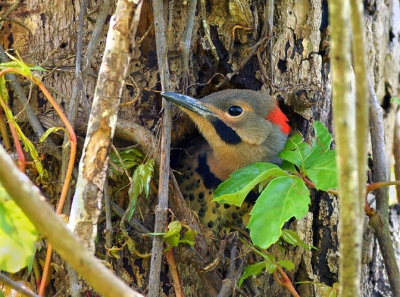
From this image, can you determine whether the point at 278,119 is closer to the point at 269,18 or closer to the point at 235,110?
the point at 235,110

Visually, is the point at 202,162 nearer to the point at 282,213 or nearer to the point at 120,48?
the point at 282,213

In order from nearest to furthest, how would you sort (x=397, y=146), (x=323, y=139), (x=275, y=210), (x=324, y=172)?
(x=275, y=210)
(x=324, y=172)
(x=323, y=139)
(x=397, y=146)

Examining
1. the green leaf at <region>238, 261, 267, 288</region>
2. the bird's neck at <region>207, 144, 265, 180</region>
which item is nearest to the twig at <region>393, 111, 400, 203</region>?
the bird's neck at <region>207, 144, 265, 180</region>

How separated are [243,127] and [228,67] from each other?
0.36 m

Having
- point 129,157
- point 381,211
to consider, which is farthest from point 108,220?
point 381,211

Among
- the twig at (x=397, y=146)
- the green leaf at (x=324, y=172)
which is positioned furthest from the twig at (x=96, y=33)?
the twig at (x=397, y=146)

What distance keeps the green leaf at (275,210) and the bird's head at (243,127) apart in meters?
0.92

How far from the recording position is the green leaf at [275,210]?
189 centimetres

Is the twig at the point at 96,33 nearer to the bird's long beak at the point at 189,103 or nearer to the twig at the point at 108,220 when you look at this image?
the bird's long beak at the point at 189,103

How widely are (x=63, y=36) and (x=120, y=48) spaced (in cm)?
133

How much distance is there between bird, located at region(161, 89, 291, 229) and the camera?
285 centimetres

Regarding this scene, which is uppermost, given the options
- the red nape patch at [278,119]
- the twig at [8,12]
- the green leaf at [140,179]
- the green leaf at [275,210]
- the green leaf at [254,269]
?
the twig at [8,12]

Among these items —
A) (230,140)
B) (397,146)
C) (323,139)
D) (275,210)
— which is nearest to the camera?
(275,210)

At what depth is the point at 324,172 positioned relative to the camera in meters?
2.03
